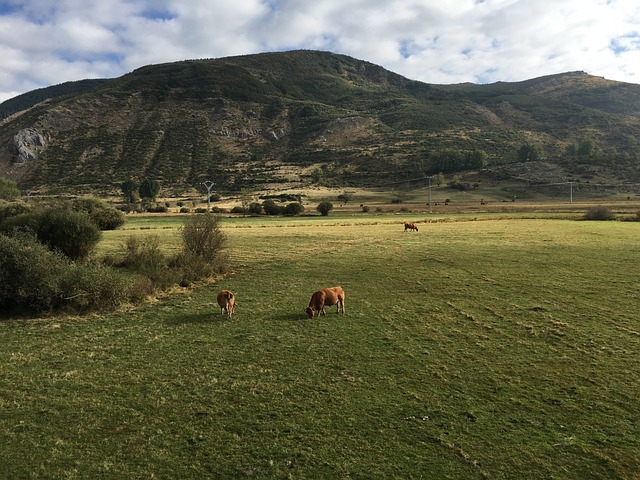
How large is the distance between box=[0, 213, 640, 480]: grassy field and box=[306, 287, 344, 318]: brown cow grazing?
18.0 inches

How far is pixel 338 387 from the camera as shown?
9.74 metres

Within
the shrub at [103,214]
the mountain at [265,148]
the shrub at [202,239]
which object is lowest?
the shrub at [202,239]

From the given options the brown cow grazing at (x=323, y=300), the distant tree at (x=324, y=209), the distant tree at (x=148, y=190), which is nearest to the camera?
the brown cow grazing at (x=323, y=300)

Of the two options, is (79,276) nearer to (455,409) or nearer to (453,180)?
(455,409)

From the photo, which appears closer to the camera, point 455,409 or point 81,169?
point 455,409

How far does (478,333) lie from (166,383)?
9142 millimetres

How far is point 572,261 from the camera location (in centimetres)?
2459

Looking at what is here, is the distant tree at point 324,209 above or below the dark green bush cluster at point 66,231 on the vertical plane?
below

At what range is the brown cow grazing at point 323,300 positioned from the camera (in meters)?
15.2

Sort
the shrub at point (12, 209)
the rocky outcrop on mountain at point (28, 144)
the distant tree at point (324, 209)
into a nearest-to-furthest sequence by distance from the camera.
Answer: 1. the shrub at point (12, 209)
2. the distant tree at point (324, 209)
3. the rocky outcrop on mountain at point (28, 144)

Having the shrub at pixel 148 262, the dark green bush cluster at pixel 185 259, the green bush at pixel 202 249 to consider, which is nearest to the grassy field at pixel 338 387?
the shrub at pixel 148 262

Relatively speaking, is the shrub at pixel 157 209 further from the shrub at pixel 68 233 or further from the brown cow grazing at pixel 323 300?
the brown cow grazing at pixel 323 300

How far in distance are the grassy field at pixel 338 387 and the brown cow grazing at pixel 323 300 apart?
1.50ft

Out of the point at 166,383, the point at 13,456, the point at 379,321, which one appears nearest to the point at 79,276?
the point at 166,383
